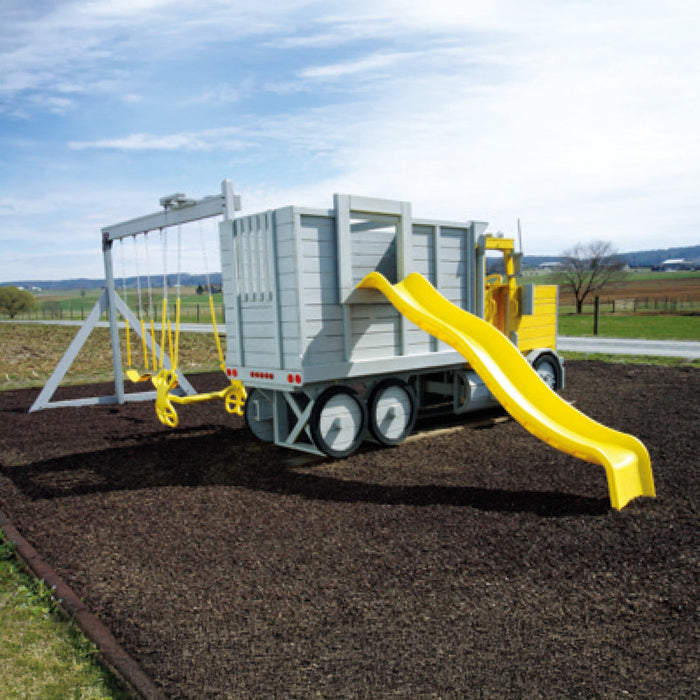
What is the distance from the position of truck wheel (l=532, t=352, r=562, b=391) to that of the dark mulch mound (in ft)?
9.02

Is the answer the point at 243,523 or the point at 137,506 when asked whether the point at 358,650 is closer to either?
the point at 243,523

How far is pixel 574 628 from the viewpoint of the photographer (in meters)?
3.83

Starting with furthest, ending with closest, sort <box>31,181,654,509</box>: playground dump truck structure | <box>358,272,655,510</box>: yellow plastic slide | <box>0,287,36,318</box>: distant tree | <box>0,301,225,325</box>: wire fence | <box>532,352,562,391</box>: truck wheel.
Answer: <box>0,301,225,325</box>: wire fence < <box>0,287,36,318</box>: distant tree < <box>532,352,562,391</box>: truck wheel < <box>31,181,654,509</box>: playground dump truck structure < <box>358,272,655,510</box>: yellow plastic slide

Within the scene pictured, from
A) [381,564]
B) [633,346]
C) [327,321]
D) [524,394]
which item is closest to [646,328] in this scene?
[633,346]

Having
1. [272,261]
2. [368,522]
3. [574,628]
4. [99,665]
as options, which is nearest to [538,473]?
[368,522]

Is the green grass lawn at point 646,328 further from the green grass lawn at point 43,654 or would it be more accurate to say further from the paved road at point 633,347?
the green grass lawn at point 43,654

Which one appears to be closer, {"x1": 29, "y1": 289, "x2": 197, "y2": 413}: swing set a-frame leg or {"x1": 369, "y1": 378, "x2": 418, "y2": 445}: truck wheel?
{"x1": 369, "y1": 378, "x2": 418, "y2": 445}: truck wheel

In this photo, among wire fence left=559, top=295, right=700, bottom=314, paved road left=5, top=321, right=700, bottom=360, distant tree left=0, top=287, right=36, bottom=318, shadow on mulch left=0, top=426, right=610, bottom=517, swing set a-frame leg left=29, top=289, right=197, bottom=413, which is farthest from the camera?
distant tree left=0, top=287, right=36, bottom=318

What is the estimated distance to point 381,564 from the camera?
479 centimetres

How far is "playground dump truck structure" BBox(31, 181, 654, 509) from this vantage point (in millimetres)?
7090

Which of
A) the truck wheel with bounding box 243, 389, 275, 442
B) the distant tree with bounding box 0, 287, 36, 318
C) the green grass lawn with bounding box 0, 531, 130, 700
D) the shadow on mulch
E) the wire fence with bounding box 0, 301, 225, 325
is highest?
Result: the distant tree with bounding box 0, 287, 36, 318

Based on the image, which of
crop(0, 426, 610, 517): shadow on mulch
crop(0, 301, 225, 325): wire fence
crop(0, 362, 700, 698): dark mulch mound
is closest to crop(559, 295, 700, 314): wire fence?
crop(0, 301, 225, 325): wire fence

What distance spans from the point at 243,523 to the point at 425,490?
1.87m

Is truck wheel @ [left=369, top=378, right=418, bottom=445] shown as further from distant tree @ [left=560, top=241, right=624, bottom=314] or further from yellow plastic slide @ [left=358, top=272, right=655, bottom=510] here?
distant tree @ [left=560, top=241, right=624, bottom=314]
